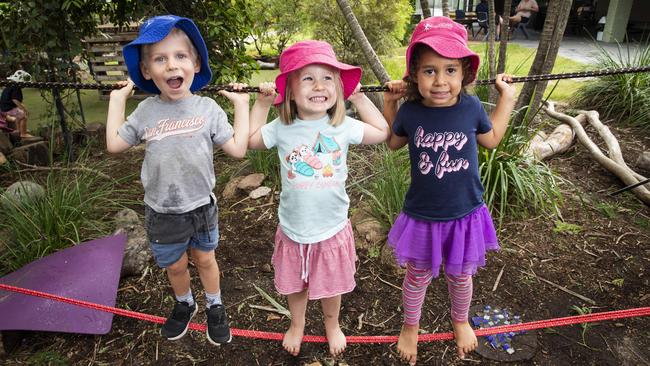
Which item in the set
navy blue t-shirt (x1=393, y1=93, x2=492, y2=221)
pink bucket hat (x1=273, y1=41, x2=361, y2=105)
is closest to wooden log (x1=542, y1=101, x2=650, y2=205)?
navy blue t-shirt (x1=393, y1=93, x2=492, y2=221)

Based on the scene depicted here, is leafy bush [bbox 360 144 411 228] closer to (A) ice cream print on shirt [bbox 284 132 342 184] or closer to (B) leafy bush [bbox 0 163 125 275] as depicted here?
(A) ice cream print on shirt [bbox 284 132 342 184]

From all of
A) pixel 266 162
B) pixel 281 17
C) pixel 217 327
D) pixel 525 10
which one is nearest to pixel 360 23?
pixel 281 17

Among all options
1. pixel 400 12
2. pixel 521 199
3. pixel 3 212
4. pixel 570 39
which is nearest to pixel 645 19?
pixel 570 39

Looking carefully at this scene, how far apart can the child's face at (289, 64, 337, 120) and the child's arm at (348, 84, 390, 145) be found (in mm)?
153

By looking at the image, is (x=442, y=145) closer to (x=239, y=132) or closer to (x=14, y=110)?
(x=239, y=132)

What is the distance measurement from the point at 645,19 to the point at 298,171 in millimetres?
14344

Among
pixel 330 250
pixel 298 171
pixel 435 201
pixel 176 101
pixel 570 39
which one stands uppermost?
pixel 176 101

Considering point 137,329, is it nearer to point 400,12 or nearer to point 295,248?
point 295,248

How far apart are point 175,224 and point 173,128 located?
14.9 inches

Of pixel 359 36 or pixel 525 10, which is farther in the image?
pixel 525 10

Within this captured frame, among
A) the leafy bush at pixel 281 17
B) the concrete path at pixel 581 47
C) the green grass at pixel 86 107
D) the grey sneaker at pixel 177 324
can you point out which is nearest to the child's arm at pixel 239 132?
the grey sneaker at pixel 177 324

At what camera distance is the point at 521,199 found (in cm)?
323

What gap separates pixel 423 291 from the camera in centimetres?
197

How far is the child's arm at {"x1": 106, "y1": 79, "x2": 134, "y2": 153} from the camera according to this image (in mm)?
1679
